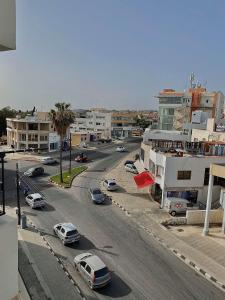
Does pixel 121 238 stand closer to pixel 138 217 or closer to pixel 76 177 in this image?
pixel 138 217

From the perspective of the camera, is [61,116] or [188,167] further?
[61,116]

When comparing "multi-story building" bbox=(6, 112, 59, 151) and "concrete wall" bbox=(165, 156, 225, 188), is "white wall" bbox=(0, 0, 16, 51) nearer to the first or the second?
"concrete wall" bbox=(165, 156, 225, 188)

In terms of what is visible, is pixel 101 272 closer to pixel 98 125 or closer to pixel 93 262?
pixel 93 262

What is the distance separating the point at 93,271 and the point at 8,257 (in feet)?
49.3

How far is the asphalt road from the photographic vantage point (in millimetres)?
19172

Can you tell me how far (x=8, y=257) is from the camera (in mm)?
5367

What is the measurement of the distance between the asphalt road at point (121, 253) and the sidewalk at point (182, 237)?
800mm

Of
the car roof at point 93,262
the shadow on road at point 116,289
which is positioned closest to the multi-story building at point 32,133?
the car roof at point 93,262

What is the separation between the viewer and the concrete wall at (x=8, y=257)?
5.24m

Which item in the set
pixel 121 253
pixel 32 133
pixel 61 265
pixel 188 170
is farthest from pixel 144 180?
pixel 32 133

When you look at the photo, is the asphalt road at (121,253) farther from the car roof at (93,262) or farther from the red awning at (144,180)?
the red awning at (144,180)

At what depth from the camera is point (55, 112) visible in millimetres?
48781

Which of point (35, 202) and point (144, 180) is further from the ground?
point (144, 180)

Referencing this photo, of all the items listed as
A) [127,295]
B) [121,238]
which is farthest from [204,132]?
[127,295]
